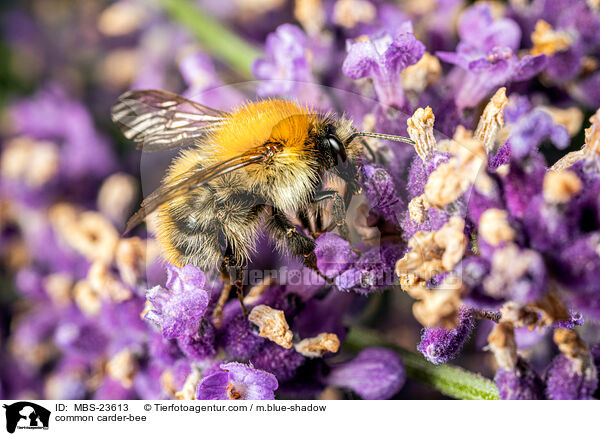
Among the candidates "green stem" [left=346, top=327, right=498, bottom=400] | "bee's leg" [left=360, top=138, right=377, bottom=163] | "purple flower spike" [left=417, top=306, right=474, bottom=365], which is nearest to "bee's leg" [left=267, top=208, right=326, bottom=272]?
"bee's leg" [left=360, top=138, right=377, bottom=163]

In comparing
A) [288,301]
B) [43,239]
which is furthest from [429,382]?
[43,239]

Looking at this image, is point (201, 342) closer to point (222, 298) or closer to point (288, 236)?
point (222, 298)

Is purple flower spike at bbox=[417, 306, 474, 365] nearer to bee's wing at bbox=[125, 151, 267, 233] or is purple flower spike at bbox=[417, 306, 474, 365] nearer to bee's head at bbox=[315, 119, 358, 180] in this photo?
bee's head at bbox=[315, 119, 358, 180]

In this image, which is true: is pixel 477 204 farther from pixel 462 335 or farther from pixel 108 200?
pixel 108 200
